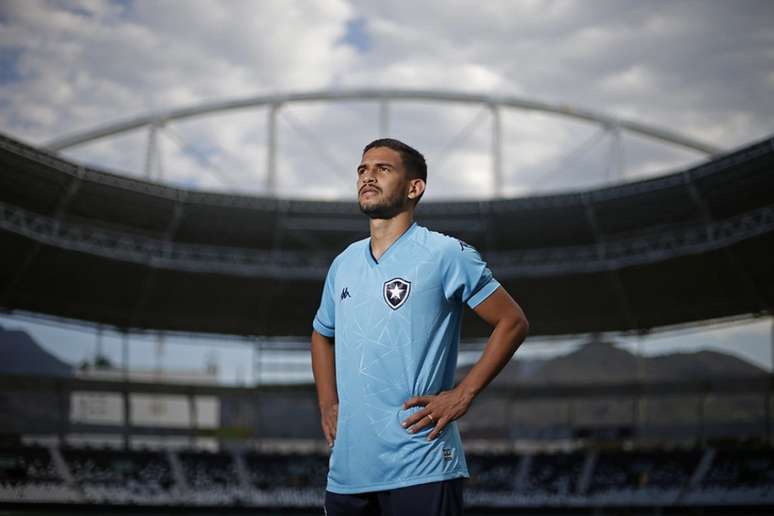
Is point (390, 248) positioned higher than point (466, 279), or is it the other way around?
point (390, 248)

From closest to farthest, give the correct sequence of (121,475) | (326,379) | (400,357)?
(400,357)
(326,379)
(121,475)

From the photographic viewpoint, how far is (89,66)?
4109cm

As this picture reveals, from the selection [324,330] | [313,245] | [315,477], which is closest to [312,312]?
[313,245]

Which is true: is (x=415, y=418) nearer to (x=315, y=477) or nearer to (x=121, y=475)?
(x=121, y=475)

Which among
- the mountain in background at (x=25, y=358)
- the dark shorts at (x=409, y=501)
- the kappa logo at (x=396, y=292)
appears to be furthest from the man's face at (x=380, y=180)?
the mountain in background at (x=25, y=358)

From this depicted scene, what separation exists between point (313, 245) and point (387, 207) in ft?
109

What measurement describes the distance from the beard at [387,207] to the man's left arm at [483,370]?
1.65 ft

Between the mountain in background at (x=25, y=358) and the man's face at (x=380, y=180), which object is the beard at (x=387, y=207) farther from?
the mountain in background at (x=25, y=358)

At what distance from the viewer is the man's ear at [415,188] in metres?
3.53

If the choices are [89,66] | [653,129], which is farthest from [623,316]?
[89,66]

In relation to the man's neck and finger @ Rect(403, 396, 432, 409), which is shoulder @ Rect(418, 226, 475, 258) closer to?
the man's neck

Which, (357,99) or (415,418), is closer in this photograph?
(415,418)

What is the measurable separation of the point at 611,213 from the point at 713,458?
1119cm

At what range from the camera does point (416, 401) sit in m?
3.19
